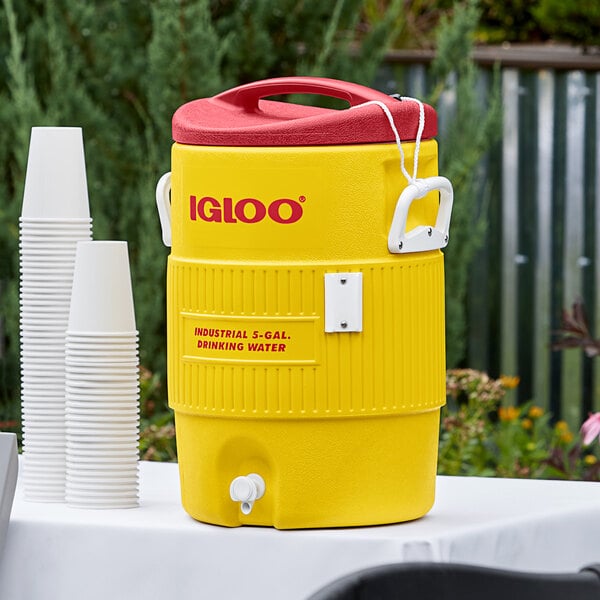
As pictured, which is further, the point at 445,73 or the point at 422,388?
the point at 445,73

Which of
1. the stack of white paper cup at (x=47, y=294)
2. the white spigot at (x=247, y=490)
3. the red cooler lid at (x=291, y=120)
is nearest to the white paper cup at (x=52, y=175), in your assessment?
the stack of white paper cup at (x=47, y=294)

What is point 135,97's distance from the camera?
4637mm

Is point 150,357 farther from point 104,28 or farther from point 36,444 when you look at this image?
point 36,444

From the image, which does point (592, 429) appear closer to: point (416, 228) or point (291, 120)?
point (416, 228)

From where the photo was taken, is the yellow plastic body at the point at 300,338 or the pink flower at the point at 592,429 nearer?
the yellow plastic body at the point at 300,338

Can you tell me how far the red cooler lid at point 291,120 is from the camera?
211 centimetres

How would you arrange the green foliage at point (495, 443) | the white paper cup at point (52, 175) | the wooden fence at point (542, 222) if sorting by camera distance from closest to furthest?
the white paper cup at point (52, 175) < the green foliage at point (495, 443) < the wooden fence at point (542, 222)

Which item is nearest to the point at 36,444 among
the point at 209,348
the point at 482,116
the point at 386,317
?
the point at 209,348

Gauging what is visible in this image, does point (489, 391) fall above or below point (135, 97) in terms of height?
below

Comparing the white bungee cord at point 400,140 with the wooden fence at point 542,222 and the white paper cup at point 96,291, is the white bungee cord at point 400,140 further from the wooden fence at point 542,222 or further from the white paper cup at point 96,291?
the wooden fence at point 542,222

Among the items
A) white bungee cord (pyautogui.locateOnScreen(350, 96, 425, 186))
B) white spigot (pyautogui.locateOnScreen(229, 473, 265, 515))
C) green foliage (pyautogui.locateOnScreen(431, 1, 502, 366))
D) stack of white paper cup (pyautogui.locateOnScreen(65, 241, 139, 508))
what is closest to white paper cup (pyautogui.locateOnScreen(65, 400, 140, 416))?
stack of white paper cup (pyautogui.locateOnScreen(65, 241, 139, 508))

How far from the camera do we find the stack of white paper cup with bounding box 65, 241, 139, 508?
7.69 feet

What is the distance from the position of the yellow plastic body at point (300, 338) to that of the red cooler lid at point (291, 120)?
2cm

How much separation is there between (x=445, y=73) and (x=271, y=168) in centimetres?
271
